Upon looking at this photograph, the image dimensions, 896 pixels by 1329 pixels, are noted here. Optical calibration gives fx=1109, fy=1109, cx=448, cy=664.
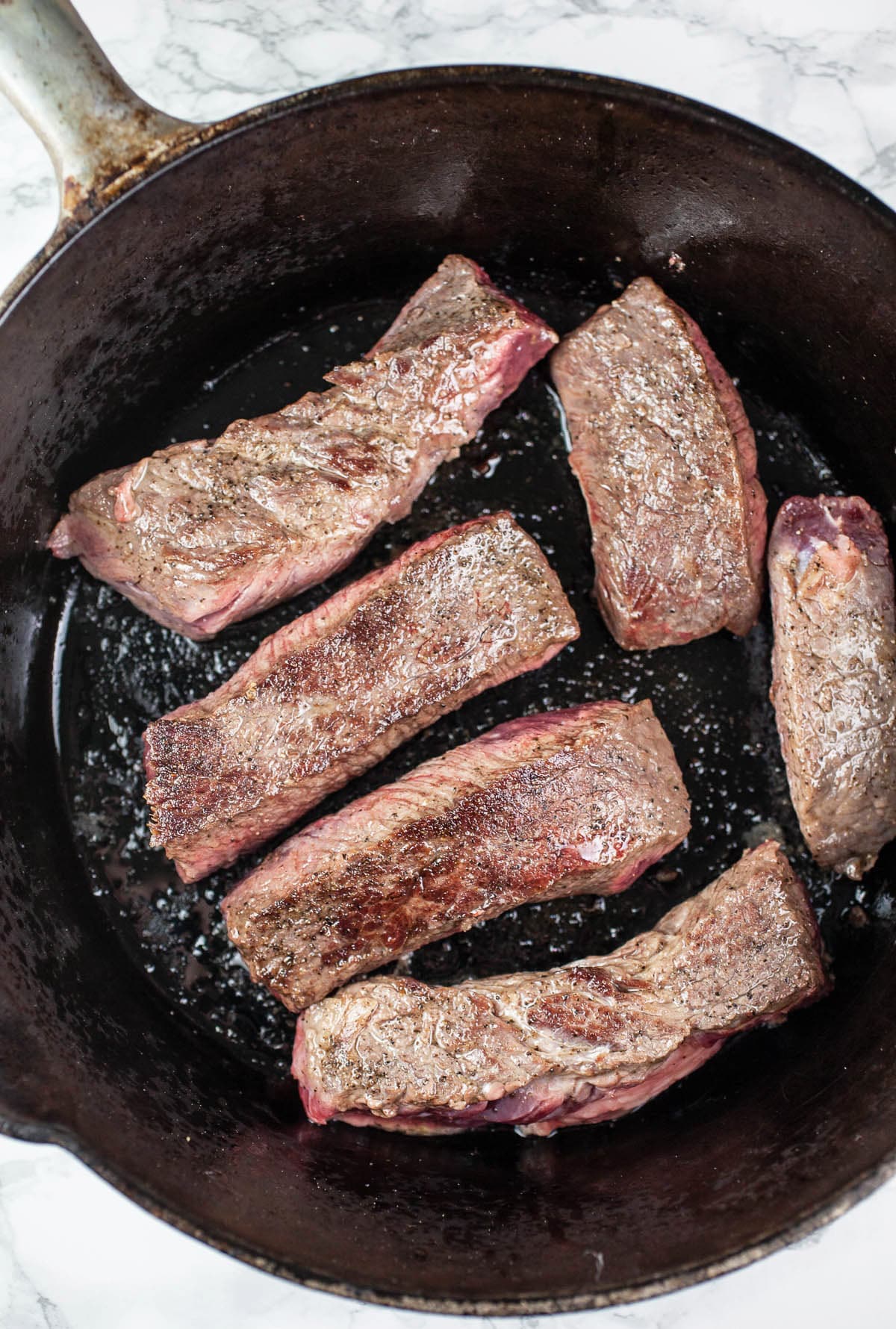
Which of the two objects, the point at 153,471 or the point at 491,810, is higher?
the point at 153,471

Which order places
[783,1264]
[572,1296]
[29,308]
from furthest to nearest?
[783,1264] < [29,308] < [572,1296]

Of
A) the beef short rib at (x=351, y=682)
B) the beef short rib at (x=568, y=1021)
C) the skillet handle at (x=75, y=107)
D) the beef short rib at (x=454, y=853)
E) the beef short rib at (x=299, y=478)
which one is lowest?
the beef short rib at (x=568, y=1021)

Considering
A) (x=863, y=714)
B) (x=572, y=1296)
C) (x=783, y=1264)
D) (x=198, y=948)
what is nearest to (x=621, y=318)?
(x=863, y=714)

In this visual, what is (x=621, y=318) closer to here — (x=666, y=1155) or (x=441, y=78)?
(x=441, y=78)

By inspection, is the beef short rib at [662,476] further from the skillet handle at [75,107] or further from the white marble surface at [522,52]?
the skillet handle at [75,107]

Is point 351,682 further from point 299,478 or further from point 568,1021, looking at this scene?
point 568,1021

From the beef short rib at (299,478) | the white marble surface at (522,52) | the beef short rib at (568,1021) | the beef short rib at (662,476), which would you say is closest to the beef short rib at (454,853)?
the beef short rib at (568,1021)

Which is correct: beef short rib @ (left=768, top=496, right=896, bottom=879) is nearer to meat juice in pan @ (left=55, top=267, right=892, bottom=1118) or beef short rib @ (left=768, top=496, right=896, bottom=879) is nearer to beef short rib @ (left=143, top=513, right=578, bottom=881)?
meat juice in pan @ (left=55, top=267, right=892, bottom=1118)
